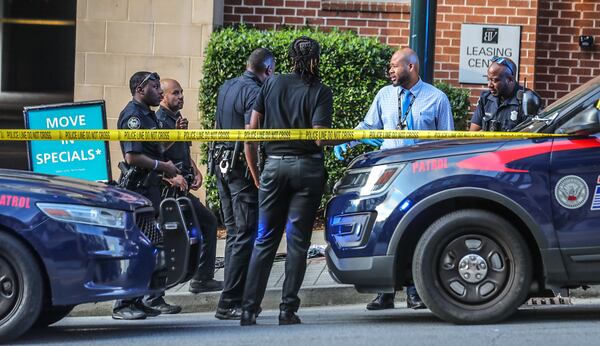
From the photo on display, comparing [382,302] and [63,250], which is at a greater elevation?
[63,250]

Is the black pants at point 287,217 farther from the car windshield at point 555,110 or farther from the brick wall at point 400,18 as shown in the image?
the brick wall at point 400,18

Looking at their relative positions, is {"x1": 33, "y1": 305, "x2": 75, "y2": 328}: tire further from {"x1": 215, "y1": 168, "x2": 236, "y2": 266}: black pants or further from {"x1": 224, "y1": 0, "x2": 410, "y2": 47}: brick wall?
{"x1": 224, "y1": 0, "x2": 410, "y2": 47}: brick wall

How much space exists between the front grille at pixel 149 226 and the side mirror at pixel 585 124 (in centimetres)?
265

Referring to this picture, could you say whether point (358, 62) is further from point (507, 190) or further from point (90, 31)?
point (507, 190)

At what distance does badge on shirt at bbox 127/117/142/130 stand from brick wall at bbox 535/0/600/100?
22.2 ft

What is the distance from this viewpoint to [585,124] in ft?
24.7

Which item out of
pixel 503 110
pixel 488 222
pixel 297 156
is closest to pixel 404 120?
pixel 503 110

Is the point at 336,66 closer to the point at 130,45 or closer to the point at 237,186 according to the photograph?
the point at 130,45

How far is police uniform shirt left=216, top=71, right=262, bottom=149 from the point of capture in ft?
29.3

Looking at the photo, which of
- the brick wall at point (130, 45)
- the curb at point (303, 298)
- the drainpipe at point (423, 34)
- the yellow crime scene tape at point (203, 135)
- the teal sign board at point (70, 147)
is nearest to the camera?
the yellow crime scene tape at point (203, 135)

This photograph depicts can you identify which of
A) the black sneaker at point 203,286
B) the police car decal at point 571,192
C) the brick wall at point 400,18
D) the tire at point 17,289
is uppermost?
the brick wall at point 400,18

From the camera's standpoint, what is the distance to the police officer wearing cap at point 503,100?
365 inches

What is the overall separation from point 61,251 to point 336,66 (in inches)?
241

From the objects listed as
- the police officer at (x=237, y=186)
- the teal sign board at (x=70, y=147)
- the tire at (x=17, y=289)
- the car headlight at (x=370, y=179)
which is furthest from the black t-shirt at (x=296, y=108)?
the teal sign board at (x=70, y=147)
